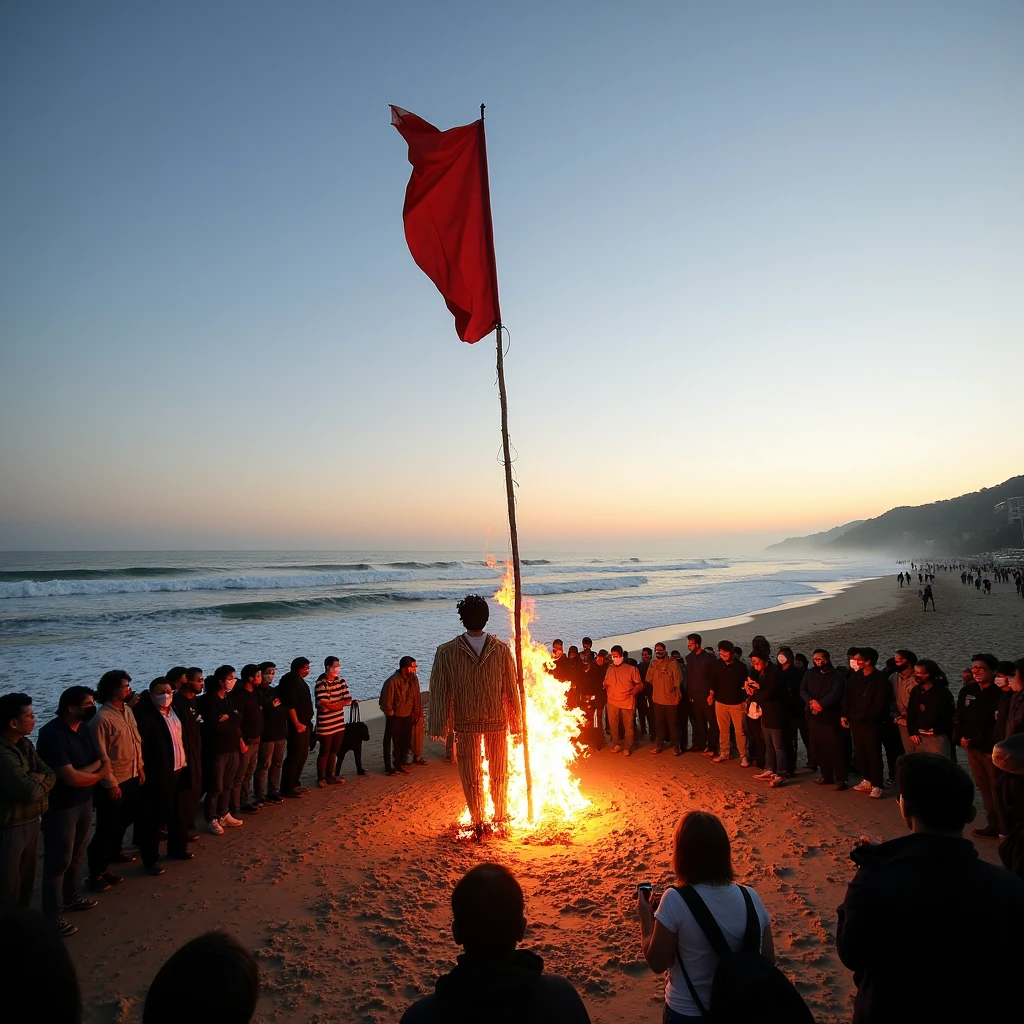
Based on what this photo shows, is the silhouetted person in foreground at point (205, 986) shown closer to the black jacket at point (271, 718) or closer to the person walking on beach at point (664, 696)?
the black jacket at point (271, 718)

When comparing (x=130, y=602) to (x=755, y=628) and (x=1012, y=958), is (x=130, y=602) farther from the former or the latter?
(x=1012, y=958)

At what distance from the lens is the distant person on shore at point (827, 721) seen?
28.7ft

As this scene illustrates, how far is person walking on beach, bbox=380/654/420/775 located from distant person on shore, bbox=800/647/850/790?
5877mm

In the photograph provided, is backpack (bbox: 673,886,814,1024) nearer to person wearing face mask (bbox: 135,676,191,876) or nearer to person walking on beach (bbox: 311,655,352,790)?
person wearing face mask (bbox: 135,676,191,876)

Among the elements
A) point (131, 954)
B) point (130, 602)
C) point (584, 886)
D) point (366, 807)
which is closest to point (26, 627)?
point (130, 602)

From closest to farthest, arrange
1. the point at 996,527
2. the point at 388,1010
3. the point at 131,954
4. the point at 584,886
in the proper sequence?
the point at 388,1010 → the point at 131,954 → the point at 584,886 → the point at 996,527

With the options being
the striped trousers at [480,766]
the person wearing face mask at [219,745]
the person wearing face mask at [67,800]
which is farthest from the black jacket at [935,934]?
the person wearing face mask at [219,745]

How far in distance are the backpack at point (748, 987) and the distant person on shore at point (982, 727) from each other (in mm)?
6245

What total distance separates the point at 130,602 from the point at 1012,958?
43.6 metres

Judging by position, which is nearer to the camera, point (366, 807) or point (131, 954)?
point (131, 954)

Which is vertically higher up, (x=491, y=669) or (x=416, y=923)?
(x=491, y=669)

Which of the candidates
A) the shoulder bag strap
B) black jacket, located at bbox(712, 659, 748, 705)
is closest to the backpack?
the shoulder bag strap

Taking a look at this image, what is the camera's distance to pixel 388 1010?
4.46 metres

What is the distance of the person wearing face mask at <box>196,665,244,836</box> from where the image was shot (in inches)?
306
